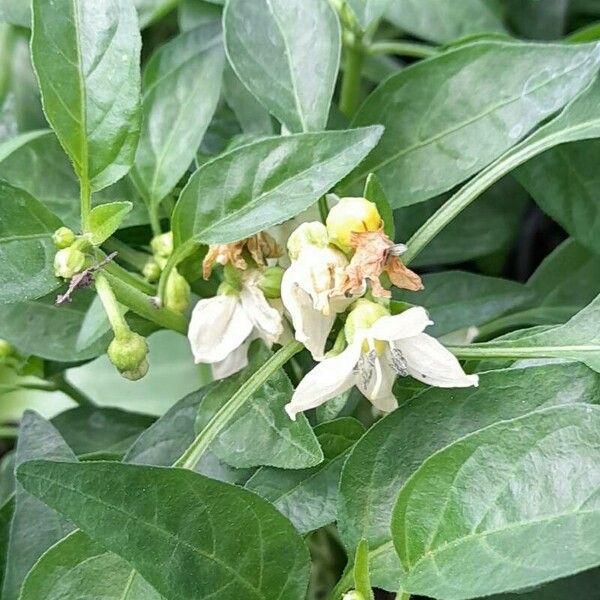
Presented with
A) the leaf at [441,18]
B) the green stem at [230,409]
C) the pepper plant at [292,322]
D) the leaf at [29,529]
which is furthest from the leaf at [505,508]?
the leaf at [441,18]

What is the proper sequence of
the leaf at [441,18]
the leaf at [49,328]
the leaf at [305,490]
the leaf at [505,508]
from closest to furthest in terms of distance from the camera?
the leaf at [505,508], the leaf at [305,490], the leaf at [49,328], the leaf at [441,18]

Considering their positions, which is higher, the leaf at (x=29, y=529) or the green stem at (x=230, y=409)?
the green stem at (x=230, y=409)

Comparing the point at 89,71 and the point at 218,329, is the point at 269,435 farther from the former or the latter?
the point at 89,71

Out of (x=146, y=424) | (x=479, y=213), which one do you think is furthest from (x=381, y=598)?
(x=479, y=213)

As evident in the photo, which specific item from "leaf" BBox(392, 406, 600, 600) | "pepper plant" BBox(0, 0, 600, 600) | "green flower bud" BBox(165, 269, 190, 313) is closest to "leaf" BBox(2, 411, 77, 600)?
"pepper plant" BBox(0, 0, 600, 600)

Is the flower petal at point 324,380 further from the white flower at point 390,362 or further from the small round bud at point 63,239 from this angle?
the small round bud at point 63,239

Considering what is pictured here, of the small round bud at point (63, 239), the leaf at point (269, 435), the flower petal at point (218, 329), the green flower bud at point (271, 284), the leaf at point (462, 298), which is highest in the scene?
the small round bud at point (63, 239)
